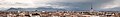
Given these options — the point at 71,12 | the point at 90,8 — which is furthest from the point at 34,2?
the point at 90,8

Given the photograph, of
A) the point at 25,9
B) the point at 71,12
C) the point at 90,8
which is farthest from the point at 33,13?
the point at 90,8

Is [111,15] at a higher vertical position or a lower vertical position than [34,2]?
lower

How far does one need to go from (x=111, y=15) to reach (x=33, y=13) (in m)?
2.91

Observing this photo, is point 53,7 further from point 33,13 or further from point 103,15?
point 103,15

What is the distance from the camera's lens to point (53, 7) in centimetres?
896

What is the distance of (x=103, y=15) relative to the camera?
9.12 meters

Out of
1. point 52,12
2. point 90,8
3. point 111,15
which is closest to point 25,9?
point 52,12

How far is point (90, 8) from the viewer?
356 inches

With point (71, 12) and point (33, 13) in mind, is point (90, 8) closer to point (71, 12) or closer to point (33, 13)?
point (71, 12)

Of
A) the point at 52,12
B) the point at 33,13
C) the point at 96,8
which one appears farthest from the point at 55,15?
the point at 96,8

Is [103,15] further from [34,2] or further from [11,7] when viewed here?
[11,7]

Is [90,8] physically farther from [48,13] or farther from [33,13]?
[33,13]

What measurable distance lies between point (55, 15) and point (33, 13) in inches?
32.9

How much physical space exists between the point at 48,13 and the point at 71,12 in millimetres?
856
